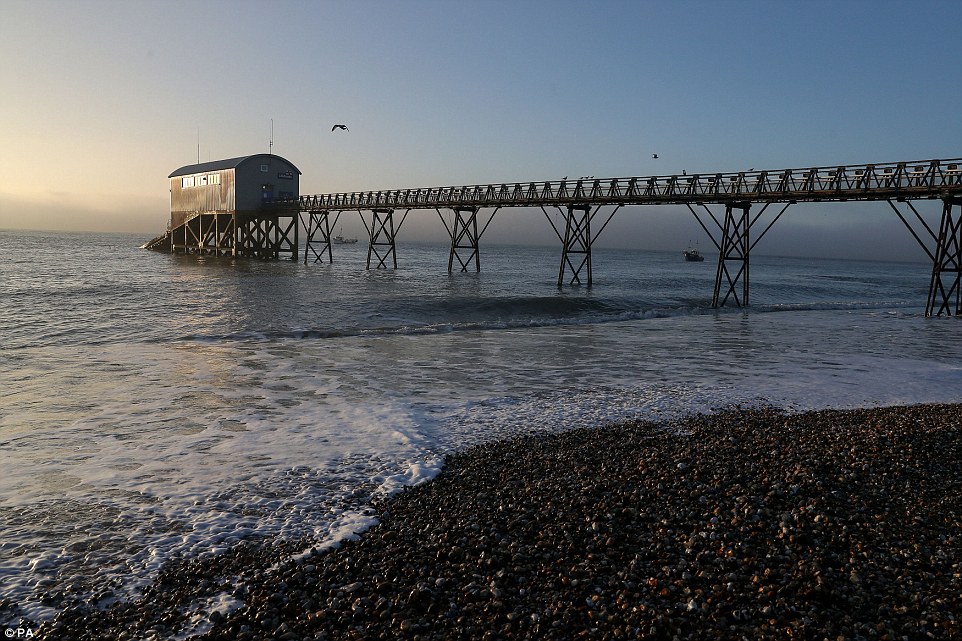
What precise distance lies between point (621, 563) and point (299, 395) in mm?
7280

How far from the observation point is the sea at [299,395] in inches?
207

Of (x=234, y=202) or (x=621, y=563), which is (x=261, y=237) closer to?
(x=234, y=202)

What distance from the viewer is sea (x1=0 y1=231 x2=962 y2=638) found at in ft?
17.2

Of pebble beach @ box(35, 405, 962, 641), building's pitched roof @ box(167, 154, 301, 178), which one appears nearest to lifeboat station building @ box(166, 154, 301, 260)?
building's pitched roof @ box(167, 154, 301, 178)

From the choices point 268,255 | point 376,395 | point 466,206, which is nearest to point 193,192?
point 268,255

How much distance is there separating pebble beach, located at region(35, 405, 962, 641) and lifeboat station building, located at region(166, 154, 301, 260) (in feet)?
159

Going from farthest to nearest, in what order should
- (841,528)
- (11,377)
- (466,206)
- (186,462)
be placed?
(466,206) → (11,377) → (186,462) → (841,528)

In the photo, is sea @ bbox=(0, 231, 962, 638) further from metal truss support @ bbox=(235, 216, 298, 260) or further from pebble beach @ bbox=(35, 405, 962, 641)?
metal truss support @ bbox=(235, 216, 298, 260)

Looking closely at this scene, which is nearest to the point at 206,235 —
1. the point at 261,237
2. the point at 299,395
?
the point at 261,237

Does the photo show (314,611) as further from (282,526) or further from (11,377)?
(11,377)

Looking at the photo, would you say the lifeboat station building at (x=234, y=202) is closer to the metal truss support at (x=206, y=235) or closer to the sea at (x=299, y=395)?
the metal truss support at (x=206, y=235)

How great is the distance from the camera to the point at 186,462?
689 centimetres

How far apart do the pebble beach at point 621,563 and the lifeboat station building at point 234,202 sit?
48.6m

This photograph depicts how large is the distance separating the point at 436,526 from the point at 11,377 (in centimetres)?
1056
